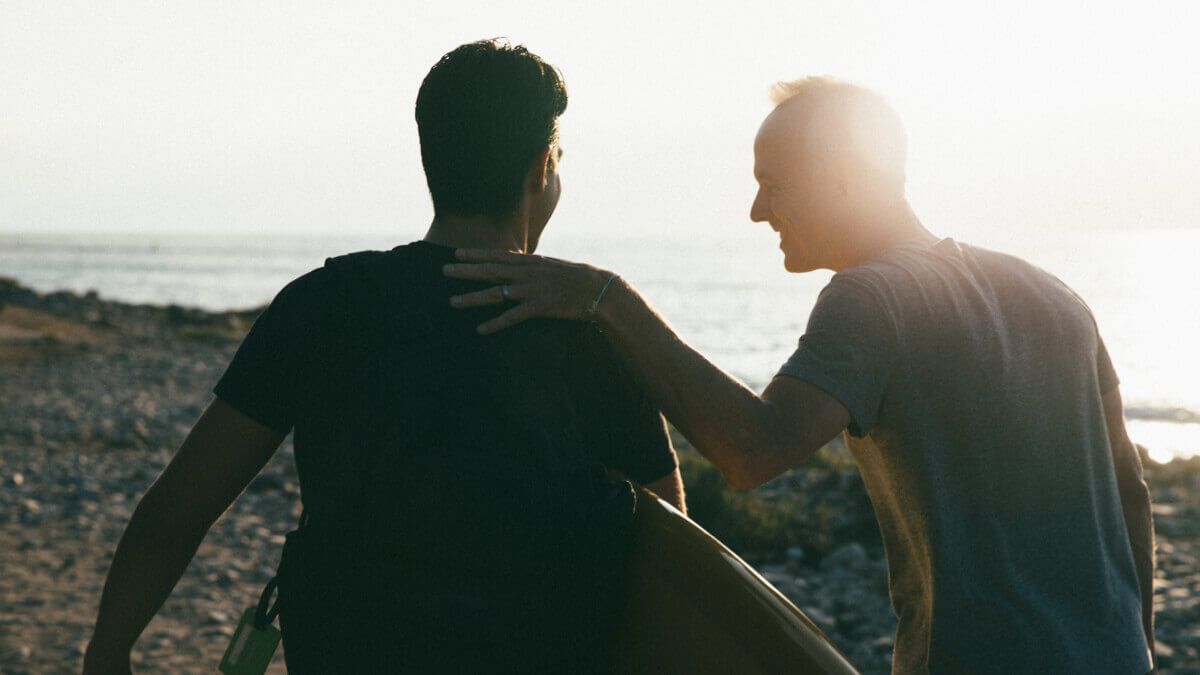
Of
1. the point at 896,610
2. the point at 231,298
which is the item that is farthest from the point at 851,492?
the point at 231,298

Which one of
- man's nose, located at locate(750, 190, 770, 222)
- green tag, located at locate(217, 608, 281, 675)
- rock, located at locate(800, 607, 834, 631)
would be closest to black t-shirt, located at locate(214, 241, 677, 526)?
green tag, located at locate(217, 608, 281, 675)

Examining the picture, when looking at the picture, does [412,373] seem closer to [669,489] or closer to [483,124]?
[483,124]

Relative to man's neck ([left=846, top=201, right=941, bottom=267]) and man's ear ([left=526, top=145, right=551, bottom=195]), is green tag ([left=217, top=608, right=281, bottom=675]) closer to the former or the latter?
man's ear ([left=526, top=145, right=551, bottom=195])

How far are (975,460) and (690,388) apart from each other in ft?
1.91

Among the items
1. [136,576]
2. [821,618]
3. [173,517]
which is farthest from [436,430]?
[821,618]

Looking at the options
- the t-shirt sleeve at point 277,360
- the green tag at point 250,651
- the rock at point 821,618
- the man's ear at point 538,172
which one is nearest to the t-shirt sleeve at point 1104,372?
the man's ear at point 538,172

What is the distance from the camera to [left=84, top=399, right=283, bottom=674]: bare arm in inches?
94.8

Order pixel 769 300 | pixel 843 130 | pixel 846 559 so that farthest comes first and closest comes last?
pixel 769 300 → pixel 846 559 → pixel 843 130

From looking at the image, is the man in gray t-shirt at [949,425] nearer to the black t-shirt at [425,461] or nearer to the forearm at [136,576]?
the black t-shirt at [425,461]

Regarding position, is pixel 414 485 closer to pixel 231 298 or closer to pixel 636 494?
pixel 636 494

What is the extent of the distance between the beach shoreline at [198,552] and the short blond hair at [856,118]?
4.77 m

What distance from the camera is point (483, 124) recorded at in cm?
236

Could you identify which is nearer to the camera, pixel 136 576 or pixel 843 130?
pixel 136 576

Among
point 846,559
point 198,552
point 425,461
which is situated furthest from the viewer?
point 846,559
